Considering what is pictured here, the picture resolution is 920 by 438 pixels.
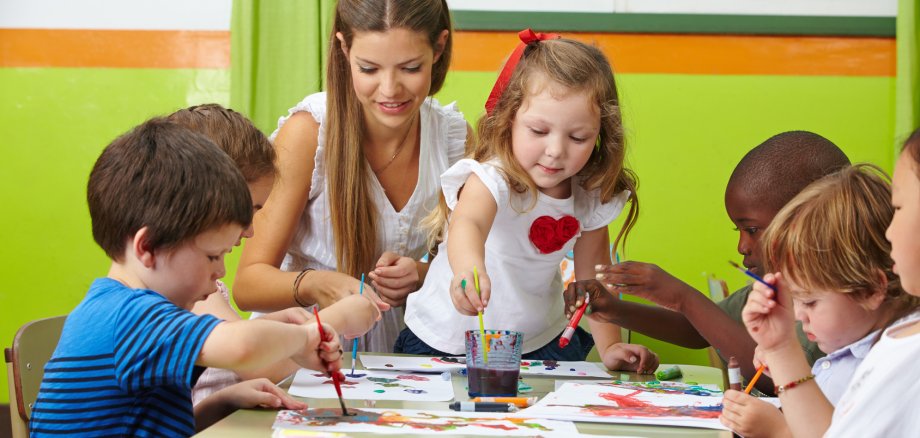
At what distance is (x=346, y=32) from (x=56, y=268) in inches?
72.9

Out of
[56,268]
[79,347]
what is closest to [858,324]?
[79,347]

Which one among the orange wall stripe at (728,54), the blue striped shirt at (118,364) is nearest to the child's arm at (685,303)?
the blue striped shirt at (118,364)

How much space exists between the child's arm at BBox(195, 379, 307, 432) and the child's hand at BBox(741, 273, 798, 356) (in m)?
0.57

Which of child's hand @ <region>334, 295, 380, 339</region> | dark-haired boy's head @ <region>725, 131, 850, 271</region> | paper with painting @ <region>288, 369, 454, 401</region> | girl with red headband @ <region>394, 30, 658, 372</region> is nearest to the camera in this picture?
paper with painting @ <region>288, 369, 454, 401</region>

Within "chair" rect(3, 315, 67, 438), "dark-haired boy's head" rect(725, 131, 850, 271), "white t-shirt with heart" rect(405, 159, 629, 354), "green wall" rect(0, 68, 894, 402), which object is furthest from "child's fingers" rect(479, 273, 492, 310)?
"green wall" rect(0, 68, 894, 402)

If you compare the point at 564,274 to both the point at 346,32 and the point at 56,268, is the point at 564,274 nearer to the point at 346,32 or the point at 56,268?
the point at 346,32

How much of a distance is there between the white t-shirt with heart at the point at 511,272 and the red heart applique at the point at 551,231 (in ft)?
0.04

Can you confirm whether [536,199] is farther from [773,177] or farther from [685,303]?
[773,177]

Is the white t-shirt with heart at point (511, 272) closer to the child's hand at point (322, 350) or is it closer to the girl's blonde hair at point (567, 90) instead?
the girl's blonde hair at point (567, 90)

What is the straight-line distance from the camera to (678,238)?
3.39m

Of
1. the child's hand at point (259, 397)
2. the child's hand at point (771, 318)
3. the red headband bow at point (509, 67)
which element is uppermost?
the red headband bow at point (509, 67)

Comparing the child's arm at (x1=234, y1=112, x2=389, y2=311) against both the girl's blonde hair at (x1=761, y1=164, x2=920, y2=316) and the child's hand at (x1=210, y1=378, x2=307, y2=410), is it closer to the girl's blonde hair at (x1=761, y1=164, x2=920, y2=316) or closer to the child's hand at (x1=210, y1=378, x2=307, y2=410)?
the child's hand at (x1=210, y1=378, x2=307, y2=410)

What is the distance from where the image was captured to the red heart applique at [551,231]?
189cm

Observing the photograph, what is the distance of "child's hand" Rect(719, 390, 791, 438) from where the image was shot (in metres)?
1.21
